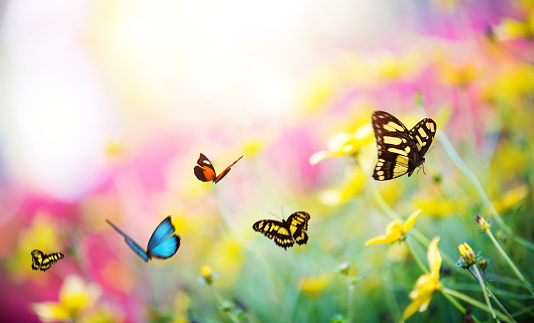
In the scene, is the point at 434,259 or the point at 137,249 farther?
the point at 434,259

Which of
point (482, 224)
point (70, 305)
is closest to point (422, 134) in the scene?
point (482, 224)

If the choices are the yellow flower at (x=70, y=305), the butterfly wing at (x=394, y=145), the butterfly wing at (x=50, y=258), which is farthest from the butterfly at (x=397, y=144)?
the yellow flower at (x=70, y=305)

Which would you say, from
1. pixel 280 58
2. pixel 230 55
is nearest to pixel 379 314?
pixel 230 55

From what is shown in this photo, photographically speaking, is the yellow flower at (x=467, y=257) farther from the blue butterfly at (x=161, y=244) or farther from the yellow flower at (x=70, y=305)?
the yellow flower at (x=70, y=305)

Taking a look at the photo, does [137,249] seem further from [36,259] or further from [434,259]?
[434,259]

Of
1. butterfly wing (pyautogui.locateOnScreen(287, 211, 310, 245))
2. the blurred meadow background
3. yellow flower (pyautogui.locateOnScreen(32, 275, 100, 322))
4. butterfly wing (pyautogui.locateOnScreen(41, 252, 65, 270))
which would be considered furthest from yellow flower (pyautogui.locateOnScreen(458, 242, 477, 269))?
yellow flower (pyautogui.locateOnScreen(32, 275, 100, 322))

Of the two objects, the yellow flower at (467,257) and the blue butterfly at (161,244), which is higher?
the blue butterfly at (161,244)

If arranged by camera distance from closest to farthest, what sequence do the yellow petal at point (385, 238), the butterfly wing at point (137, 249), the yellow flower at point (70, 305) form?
the butterfly wing at point (137, 249)
the yellow petal at point (385, 238)
the yellow flower at point (70, 305)
